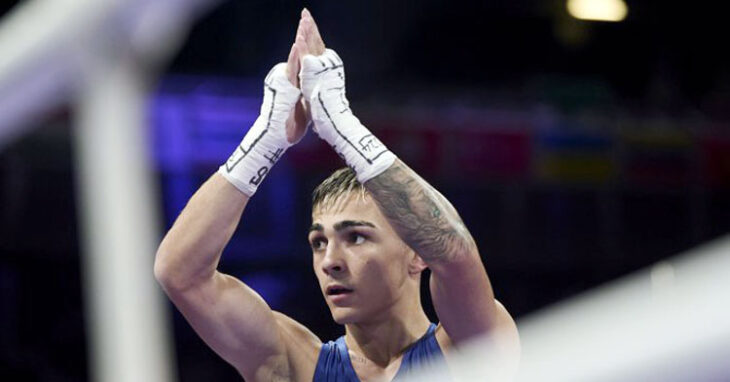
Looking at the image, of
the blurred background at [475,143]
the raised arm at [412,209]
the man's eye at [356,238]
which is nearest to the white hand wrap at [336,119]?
the raised arm at [412,209]

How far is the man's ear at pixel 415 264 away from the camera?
895 millimetres

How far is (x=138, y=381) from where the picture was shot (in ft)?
0.73

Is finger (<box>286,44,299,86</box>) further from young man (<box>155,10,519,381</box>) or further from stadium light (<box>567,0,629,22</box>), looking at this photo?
stadium light (<box>567,0,629,22</box>)

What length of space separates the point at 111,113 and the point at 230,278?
2.37 ft

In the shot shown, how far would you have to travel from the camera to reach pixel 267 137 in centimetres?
84

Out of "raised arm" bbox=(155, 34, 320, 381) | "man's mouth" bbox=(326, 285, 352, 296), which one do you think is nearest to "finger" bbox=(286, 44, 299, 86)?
"raised arm" bbox=(155, 34, 320, 381)

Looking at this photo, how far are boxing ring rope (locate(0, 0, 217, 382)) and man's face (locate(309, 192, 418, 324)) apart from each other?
679 mm

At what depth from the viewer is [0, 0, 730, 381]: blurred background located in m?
2.25

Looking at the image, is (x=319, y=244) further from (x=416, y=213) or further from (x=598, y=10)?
(x=598, y=10)

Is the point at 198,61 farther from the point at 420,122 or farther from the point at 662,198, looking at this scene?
the point at 662,198

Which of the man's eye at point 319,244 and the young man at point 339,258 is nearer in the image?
the young man at point 339,258

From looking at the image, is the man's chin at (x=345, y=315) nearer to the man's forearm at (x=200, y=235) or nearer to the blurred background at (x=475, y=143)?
the man's forearm at (x=200, y=235)

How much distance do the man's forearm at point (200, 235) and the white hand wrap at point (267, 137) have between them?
0.02 meters

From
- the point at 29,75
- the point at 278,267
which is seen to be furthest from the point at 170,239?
the point at 278,267
